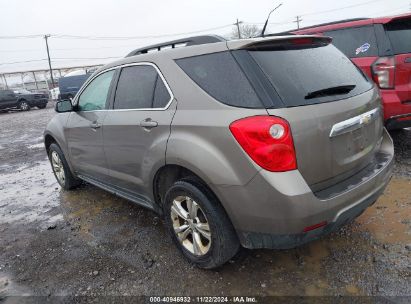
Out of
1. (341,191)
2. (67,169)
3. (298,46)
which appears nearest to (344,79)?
(298,46)

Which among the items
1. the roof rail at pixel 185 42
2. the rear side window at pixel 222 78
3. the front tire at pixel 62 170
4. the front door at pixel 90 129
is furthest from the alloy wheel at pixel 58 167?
the rear side window at pixel 222 78

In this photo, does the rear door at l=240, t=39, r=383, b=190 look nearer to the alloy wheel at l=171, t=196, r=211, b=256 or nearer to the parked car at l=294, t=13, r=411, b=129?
the alloy wheel at l=171, t=196, r=211, b=256

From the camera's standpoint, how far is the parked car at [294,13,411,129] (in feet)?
14.0

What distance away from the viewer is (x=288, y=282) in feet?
8.73

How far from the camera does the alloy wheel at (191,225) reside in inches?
107

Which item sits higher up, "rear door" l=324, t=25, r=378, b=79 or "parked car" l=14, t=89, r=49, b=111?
"rear door" l=324, t=25, r=378, b=79

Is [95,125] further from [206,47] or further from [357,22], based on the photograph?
[357,22]

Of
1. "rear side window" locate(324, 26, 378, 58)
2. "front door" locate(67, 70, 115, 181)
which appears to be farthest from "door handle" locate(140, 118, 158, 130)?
"rear side window" locate(324, 26, 378, 58)

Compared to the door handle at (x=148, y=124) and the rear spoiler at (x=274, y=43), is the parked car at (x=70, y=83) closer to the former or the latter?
the door handle at (x=148, y=124)

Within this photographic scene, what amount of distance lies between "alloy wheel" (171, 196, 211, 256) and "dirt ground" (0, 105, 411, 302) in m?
0.22

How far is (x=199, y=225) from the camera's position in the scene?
108 inches

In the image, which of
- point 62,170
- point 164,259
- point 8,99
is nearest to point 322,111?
point 164,259

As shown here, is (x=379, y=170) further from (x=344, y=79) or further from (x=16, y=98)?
(x=16, y=98)

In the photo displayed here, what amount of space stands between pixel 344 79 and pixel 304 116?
2.40ft
